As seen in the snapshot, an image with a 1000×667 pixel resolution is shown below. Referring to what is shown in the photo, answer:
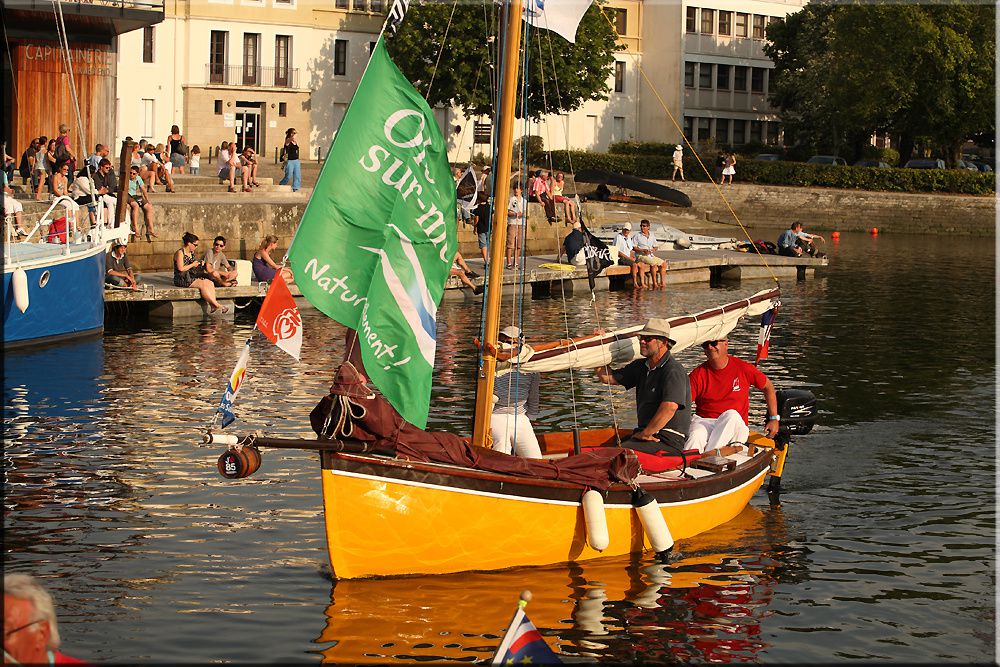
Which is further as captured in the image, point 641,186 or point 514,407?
point 641,186

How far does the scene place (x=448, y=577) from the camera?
12602 mm

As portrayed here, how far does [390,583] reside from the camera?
12.4 meters

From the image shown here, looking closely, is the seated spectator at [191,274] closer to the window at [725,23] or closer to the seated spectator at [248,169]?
the seated spectator at [248,169]

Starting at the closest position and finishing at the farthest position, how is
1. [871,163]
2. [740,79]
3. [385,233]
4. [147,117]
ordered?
[385,233] → [147,117] → [871,163] → [740,79]

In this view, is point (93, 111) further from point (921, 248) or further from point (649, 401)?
point (649, 401)

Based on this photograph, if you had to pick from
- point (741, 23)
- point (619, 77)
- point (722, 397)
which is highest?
point (741, 23)

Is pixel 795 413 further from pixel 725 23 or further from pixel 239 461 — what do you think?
pixel 725 23

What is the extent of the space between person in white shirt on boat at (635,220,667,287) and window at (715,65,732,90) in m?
48.7

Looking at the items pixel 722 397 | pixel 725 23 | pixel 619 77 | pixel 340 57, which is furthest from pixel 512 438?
pixel 725 23

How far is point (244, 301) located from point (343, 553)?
18280 mm

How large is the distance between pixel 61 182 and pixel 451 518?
22490 millimetres

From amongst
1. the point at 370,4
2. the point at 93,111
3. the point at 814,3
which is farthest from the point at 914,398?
the point at 814,3

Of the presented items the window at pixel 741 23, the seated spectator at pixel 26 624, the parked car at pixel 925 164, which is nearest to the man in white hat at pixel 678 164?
the parked car at pixel 925 164

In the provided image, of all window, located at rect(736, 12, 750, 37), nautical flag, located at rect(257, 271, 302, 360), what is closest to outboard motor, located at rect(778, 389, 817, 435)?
nautical flag, located at rect(257, 271, 302, 360)
